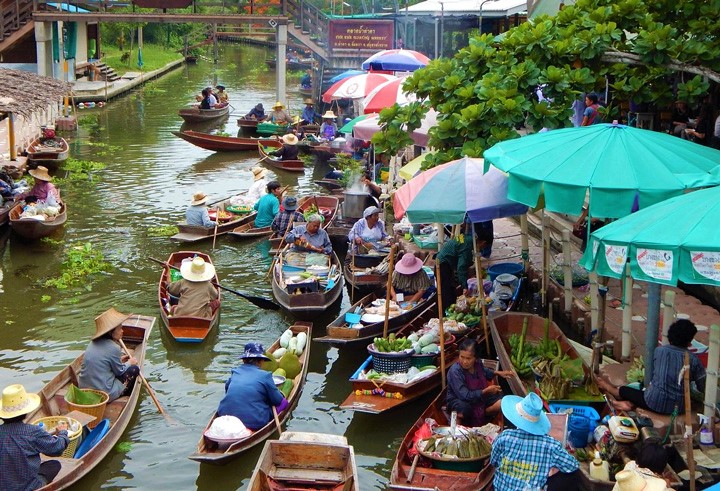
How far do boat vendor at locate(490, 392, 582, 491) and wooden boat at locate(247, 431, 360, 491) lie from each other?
1761mm

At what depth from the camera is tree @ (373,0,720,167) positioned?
10805mm

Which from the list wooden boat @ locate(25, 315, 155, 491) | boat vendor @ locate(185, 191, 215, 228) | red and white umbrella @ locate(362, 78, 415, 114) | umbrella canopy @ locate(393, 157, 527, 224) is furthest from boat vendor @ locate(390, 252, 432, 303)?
red and white umbrella @ locate(362, 78, 415, 114)

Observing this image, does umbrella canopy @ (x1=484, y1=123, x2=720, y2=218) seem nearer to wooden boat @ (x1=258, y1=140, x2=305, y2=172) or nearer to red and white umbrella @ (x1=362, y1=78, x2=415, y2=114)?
red and white umbrella @ (x1=362, y1=78, x2=415, y2=114)

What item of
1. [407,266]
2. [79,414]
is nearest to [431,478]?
[79,414]

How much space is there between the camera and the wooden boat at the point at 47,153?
22938 mm

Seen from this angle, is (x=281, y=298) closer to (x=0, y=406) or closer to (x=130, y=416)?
(x=130, y=416)

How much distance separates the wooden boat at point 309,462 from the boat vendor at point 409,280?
4.45 metres

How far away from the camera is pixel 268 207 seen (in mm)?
17625

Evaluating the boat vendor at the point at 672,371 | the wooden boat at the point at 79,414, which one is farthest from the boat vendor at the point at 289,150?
the boat vendor at the point at 672,371

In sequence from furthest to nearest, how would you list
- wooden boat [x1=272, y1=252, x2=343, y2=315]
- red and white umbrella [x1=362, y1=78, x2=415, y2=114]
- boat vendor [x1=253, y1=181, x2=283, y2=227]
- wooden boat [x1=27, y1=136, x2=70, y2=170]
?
wooden boat [x1=27, y1=136, x2=70, y2=170], red and white umbrella [x1=362, y1=78, x2=415, y2=114], boat vendor [x1=253, y1=181, x2=283, y2=227], wooden boat [x1=272, y1=252, x2=343, y2=315]

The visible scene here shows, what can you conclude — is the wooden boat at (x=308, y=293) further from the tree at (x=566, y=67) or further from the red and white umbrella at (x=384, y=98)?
the red and white umbrella at (x=384, y=98)

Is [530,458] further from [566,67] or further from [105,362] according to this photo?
[566,67]

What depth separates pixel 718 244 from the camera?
6.64 meters

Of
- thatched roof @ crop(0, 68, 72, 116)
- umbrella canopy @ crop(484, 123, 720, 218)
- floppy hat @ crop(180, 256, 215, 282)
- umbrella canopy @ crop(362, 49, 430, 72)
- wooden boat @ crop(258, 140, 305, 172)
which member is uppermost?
umbrella canopy @ crop(362, 49, 430, 72)
